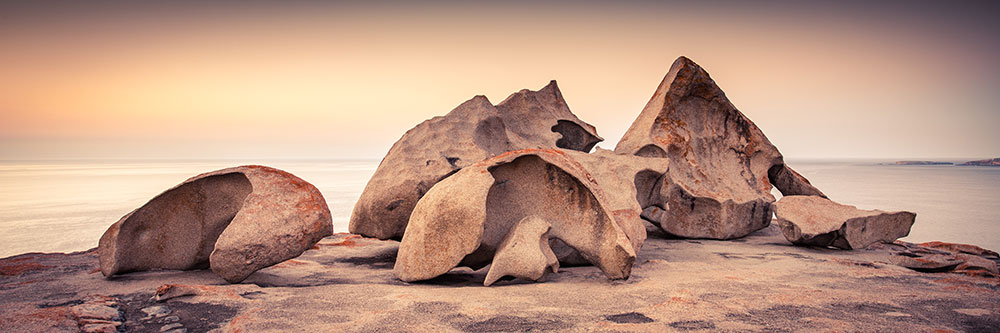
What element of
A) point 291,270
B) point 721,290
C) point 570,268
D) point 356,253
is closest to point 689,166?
point 570,268

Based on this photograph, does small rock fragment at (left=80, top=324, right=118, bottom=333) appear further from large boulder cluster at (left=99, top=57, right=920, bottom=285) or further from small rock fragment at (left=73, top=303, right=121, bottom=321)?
large boulder cluster at (left=99, top=57, right=920, bottom=285)

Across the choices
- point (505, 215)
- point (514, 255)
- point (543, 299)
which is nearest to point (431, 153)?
point (505, 215)

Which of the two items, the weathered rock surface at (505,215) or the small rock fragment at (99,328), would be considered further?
the weathered rock surface at (505,215)

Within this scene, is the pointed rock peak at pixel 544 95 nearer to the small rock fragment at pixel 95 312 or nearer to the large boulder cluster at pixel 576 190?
the large boulder cluster at pixel 576 190

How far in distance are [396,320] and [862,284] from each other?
12.9 ft

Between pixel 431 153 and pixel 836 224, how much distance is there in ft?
16.4

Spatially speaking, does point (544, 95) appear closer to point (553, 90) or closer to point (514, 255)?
point (553, 90)

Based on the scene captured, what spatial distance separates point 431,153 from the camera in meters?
6.62

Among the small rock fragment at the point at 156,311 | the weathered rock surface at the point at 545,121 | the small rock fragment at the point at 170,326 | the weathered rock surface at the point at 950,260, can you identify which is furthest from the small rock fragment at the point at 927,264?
the small rock fragment at the point at 156,311

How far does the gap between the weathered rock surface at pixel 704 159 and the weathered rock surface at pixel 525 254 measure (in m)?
2.69

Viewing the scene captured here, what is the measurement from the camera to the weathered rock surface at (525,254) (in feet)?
15.5

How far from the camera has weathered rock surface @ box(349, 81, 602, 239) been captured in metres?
6.27

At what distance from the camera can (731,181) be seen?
8.27m

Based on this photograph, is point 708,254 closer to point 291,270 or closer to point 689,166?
point 689,166
